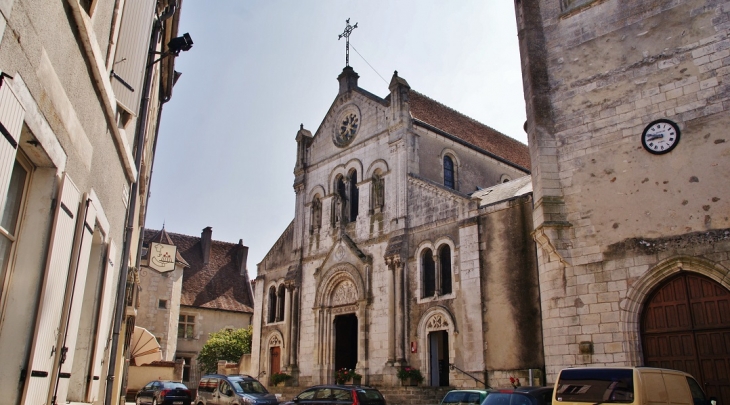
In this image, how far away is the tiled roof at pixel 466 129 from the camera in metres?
28.4

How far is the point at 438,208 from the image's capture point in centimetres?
2333

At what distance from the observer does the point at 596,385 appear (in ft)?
29.8

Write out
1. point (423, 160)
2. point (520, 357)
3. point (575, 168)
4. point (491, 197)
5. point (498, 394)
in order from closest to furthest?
point (498, 394)
point (575, 168)
point (520, 357)
point (491, 197)
point (423, 160)

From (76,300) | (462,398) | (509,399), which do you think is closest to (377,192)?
(462,398)

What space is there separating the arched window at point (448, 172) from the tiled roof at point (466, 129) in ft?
4.91

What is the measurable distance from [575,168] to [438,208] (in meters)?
8.46

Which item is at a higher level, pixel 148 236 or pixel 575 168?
pixel 148 236

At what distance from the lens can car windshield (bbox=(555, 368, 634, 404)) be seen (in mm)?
8787

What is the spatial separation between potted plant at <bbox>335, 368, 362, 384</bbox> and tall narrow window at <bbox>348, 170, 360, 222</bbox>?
23.0 feet

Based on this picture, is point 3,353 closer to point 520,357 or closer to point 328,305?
point 520,357

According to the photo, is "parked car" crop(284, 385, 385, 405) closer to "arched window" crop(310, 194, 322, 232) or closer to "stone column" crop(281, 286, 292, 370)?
"stone column" crop(281, 286, 292, 370)

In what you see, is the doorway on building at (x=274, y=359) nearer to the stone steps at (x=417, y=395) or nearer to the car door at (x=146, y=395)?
the car door at (x=146, y=395)

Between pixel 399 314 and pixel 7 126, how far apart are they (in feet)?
66.0

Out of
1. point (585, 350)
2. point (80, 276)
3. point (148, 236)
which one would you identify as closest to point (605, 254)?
point (585, 350)
